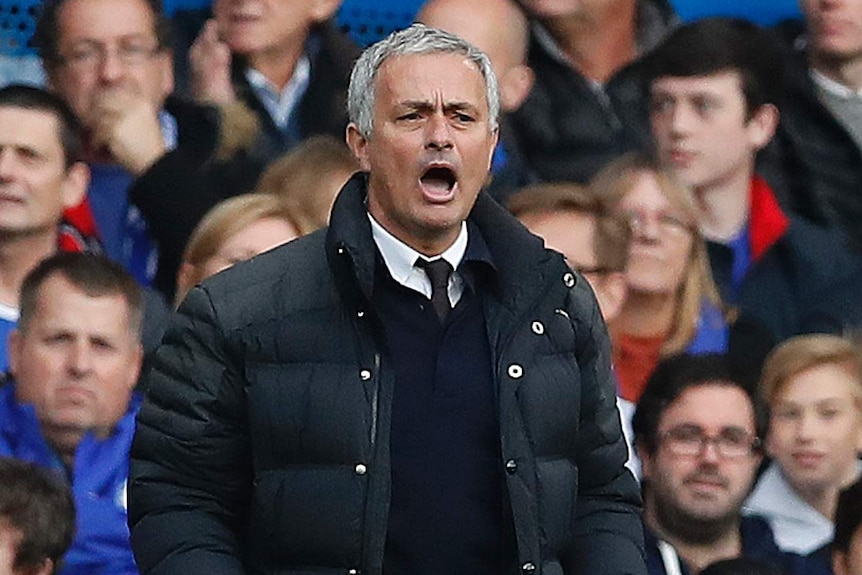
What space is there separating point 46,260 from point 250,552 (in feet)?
7.04

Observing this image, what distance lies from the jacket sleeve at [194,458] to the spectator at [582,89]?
116 inches

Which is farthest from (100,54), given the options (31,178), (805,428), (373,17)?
(805,428)

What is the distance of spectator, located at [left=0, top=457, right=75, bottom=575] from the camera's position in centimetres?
417

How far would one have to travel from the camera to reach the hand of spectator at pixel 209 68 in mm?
5469

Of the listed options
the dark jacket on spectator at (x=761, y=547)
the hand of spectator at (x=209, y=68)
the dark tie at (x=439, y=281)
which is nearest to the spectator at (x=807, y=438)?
the dark jacket on spectator at (x=761, y=547)

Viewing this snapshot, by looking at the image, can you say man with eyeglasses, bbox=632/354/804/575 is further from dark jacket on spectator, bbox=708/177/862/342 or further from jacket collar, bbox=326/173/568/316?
jacket collar, bbox=326/173/568/316

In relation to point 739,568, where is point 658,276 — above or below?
above

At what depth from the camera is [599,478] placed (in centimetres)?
298

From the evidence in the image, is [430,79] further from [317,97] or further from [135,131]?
[317,97]

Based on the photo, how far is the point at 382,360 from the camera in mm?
2801

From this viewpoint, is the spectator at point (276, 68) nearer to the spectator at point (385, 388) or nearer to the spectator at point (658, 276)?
the spectator at point (658, 276)

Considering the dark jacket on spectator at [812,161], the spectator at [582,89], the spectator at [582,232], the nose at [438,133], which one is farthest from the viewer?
the dark jacket on spectator at [812,161]

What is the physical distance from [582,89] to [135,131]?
4.23 feet

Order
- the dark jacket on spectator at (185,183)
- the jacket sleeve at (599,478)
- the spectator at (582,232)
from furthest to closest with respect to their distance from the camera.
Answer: the spectator at (582,232), the dark jacket on spectator at (185,183), the jacket sleeve at (599,478)
